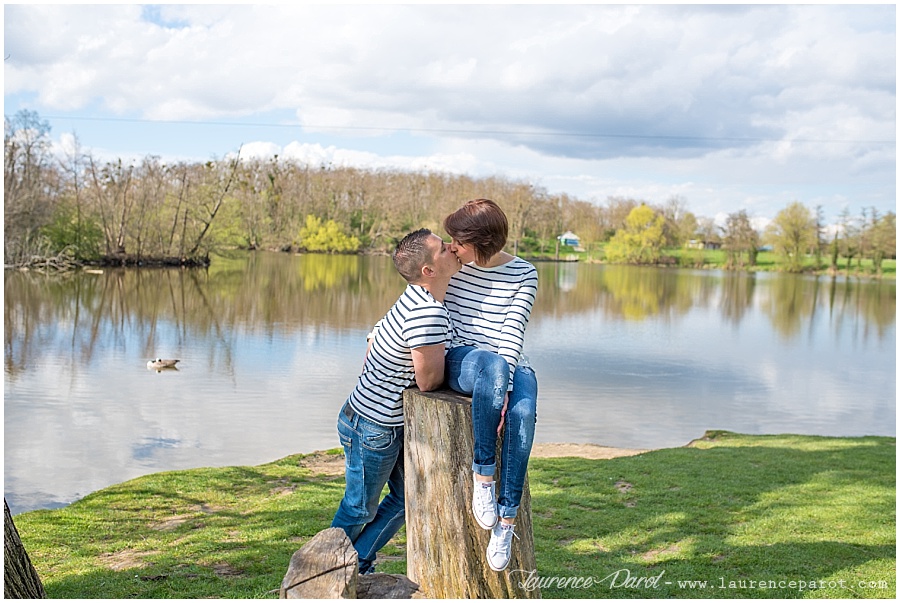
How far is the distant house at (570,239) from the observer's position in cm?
8181

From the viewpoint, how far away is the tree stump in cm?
318

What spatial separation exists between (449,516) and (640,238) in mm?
76127

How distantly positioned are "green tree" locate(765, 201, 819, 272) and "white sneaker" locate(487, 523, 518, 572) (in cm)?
7319

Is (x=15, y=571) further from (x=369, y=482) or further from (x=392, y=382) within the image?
(x=392, y=382)

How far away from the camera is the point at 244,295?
1265 inches

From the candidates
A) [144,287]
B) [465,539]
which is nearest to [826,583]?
[465,539]

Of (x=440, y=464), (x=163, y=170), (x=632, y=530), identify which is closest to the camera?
(x=440, y=464)

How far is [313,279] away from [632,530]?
36.6 metres

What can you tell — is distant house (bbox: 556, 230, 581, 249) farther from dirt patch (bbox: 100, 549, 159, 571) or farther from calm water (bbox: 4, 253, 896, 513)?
dirt patch (bbox: 100, 549, 159, 571)

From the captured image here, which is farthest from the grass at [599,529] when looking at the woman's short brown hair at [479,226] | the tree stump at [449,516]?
the woman's short brown hair at [479,226]

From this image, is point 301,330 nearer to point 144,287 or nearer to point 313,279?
point 144,287

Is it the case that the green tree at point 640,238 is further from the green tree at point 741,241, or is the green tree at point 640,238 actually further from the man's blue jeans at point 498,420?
the man's blue jeans at point 498,420

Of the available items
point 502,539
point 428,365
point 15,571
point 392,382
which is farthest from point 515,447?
point 15,571

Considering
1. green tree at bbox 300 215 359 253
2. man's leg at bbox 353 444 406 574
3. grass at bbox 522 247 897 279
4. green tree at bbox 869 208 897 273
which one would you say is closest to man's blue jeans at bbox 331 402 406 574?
man's leg at bbox 353 444 406 574
